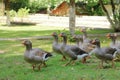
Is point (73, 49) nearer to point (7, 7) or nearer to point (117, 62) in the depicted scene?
point (117, 62)

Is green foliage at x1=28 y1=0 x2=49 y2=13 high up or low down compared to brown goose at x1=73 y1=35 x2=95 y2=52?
up

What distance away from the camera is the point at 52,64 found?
11422 mm

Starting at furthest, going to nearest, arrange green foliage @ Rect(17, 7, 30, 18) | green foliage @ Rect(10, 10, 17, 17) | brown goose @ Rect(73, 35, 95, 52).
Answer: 1. green foliage @ Rect(10, 10, 17, 17)
2. green foliage @ Rect(17, 7, 30, 18)
3. brown goose @ Rect(73, 35, 95, 52)

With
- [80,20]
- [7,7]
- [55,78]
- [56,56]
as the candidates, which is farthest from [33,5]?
[55,78]

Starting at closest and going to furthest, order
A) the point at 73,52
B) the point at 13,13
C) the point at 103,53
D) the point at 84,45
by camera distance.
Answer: the point at 103,53, the point at 73,52, the point at 84,45, the point at 13,13

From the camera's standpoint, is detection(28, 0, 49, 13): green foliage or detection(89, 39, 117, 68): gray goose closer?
detection(89, 39, 117, 68): gray goose

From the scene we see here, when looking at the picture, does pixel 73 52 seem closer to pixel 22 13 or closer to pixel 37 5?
A: pixel 22 13

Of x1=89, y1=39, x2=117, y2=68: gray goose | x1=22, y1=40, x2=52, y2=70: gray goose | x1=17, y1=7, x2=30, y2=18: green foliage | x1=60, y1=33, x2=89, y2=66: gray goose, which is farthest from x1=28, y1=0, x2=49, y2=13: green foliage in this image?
x1=22, y1=40, x2=52, y2=70: gray goose

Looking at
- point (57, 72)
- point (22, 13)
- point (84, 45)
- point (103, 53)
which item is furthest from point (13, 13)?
point (57, 72)

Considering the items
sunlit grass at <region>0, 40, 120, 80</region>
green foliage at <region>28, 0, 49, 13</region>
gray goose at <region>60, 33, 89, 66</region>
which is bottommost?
sunlit grass at <region>0, 40, 120, 80</region>

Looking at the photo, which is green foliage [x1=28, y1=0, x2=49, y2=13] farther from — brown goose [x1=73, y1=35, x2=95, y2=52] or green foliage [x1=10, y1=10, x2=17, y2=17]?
brown goose [x1=73, y1=35, x2=95, y2=52]

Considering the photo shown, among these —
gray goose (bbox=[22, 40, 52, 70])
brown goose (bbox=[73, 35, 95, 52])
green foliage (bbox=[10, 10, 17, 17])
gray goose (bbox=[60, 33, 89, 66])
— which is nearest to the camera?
gray goose (bbox=[22, 40, 52, 70])

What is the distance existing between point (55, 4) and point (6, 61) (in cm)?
4041

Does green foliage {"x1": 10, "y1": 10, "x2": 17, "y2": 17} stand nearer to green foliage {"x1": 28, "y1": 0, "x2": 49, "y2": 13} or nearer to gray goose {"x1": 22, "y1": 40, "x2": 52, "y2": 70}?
green foliage {"x1": 28, "y1": 0, "x2": 49, "y2": 13}
